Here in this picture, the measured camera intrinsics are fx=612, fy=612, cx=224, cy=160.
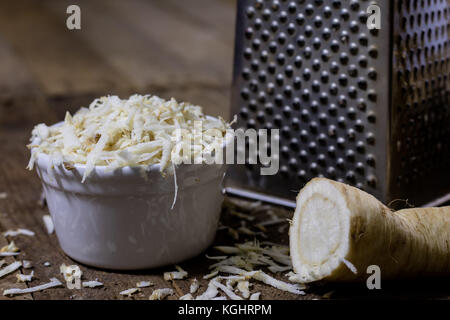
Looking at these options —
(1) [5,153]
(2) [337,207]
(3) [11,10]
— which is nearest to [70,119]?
(2) [337,207]

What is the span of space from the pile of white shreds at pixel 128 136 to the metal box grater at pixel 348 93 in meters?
0.25

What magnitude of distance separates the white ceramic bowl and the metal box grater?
294 millimetres

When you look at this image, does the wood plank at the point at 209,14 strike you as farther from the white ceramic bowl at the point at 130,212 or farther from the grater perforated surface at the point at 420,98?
the white ceramic bowl at the point at 130,212

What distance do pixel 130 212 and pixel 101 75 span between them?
4.48 ft

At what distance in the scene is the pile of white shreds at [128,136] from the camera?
90cm

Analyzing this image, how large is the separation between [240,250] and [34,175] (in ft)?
2.00

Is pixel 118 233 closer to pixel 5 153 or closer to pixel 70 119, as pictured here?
pixel 70 119

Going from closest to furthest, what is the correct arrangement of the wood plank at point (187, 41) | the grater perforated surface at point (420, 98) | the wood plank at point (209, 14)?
the grater perforated surface at point (420, 98) < the wood plank at point (187, 41) < the wood plank at point (209, 14)

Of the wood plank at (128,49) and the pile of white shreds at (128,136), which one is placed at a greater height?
the wood plank at (128,49)

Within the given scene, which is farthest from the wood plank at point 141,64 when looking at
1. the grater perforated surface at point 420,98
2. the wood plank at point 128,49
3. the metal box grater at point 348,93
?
the grater perforated surface at point 420,98

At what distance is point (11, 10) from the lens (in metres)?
3.38

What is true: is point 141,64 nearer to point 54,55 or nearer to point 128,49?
point 128,49

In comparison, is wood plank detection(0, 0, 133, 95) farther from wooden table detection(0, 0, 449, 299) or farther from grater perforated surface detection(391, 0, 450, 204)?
grater perforated surface detection(391, 0, 450, 204)

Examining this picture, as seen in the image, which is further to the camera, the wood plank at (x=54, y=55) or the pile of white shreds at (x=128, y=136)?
the wood plank at (x=54, y=55)
